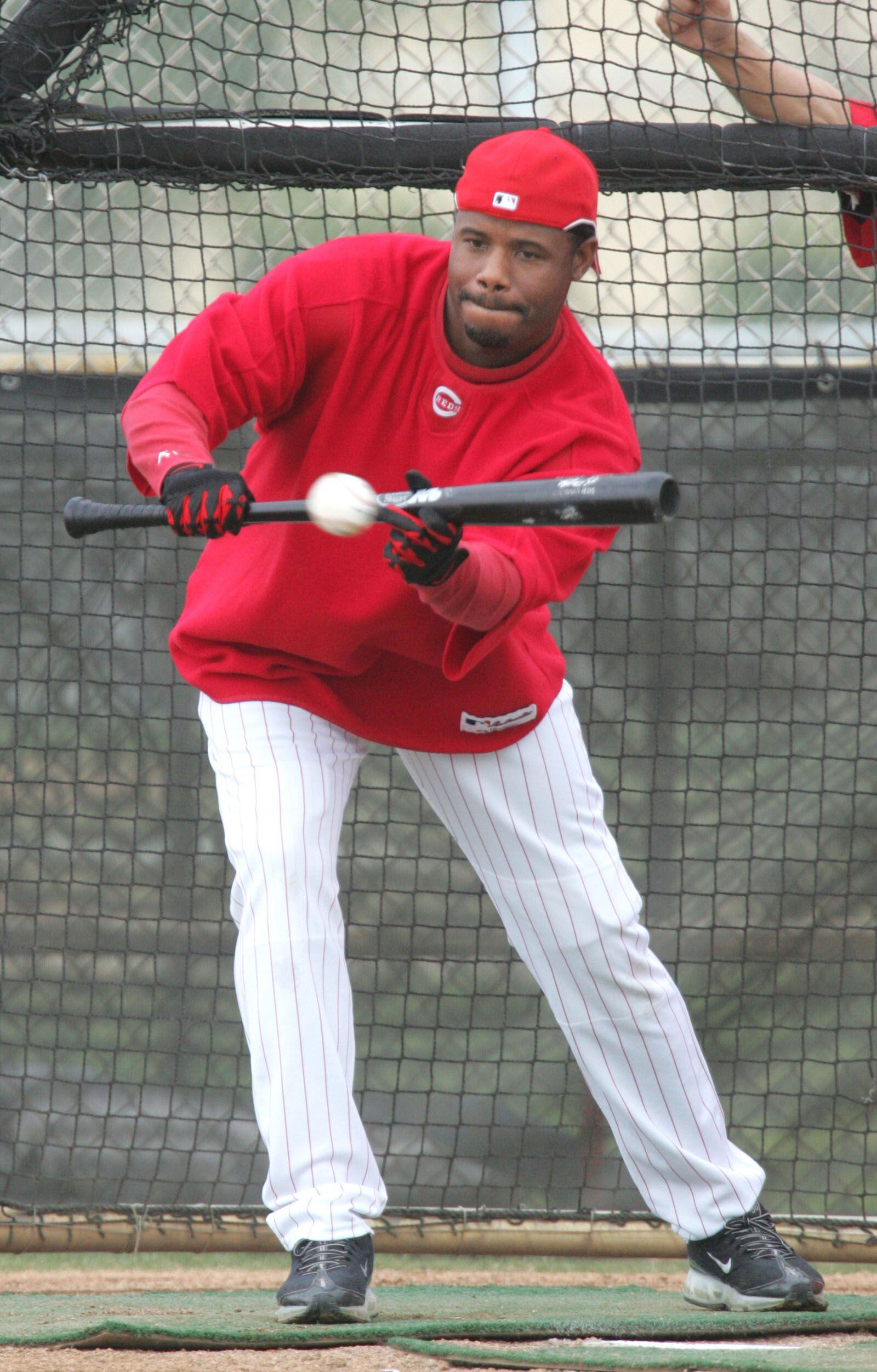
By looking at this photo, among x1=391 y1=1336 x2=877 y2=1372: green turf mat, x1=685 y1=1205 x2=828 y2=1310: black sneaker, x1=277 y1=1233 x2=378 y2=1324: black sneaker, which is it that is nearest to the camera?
x1=391 y1=1336 x2=877 y2=1372: green turf mat

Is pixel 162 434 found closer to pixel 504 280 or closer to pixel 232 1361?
pixel 504 280

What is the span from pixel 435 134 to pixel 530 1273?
2252 mm

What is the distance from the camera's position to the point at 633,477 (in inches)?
64.8

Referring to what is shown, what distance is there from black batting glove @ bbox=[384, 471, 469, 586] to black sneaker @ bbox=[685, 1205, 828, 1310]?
1132 millimetres

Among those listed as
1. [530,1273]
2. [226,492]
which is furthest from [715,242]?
[530,1273]

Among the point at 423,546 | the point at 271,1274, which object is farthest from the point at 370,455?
the point at 271,1274

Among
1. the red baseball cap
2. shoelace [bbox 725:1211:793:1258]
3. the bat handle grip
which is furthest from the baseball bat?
shoelace [bbox 725:1211:793:1258]

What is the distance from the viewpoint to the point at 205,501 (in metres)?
1.73

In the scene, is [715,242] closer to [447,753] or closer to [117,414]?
[117,414]

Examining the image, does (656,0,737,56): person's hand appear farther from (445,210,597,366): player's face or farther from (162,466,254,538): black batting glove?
(162,466,254,538): black batting glove

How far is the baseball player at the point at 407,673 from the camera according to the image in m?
1.91

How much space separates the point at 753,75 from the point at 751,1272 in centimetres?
211

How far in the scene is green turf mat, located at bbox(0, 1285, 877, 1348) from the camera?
1797 millimetres

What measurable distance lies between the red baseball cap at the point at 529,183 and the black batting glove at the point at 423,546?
45 centimetres
